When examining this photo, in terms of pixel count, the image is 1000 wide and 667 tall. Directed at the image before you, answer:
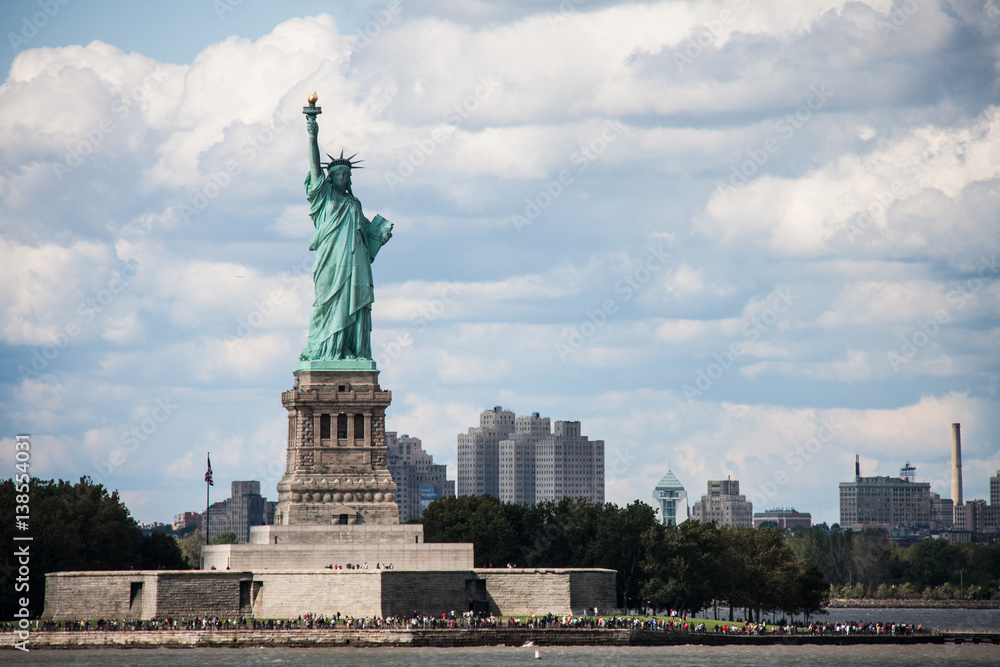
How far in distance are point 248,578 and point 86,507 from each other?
1482 cm

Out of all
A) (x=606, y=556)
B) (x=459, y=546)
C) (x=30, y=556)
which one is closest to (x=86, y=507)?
(x=30, y=556)

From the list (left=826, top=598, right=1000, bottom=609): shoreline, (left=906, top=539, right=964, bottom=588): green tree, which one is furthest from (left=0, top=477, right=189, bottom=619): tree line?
(left=906, top=539, right=964, bottom=588): green tree

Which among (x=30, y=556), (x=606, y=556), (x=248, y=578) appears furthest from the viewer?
(x=606, y=556)

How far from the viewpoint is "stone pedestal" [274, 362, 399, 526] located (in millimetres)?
79750

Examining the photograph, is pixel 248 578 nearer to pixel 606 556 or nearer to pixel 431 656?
pixel 431 656

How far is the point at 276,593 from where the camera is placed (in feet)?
243

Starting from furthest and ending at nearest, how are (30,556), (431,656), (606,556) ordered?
1. (606,556)
2. (30,556)
3. (431,656)

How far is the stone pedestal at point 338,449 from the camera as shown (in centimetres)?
7975

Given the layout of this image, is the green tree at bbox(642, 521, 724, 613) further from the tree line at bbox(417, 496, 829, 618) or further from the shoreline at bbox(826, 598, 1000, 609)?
the shoreline at bbox(826, 598, 1000, 609)

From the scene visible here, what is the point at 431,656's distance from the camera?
70000 millimetres

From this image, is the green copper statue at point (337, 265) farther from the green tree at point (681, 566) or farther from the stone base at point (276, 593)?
the green tree at point (681, 566)

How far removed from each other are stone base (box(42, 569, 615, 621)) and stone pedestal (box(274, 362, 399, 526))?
566cm

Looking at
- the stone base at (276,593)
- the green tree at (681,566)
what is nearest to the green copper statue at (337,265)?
the stone base at (276,593)

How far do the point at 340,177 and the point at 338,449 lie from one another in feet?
43.5
